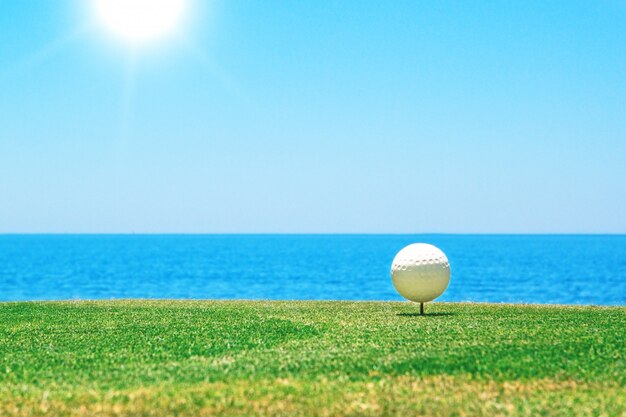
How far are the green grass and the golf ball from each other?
27.8 inches

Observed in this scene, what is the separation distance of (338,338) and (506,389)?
216 inches

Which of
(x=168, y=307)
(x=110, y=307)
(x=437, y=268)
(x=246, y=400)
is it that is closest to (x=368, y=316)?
(x=437, y=268)

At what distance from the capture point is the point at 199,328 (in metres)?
18.5

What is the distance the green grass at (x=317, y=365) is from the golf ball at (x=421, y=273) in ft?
2.31

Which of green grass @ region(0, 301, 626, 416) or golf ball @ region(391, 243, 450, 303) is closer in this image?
green grass @ region(0, 301, 626, 416)

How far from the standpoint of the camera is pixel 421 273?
68.7 feet

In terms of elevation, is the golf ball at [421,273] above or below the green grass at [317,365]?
above

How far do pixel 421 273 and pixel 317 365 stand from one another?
8336mm

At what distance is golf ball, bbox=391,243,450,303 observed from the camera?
21.0 metres

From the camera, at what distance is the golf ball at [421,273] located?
828 inches

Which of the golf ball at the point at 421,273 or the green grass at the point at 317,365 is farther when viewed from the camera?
the golf ball at the point at 421,273

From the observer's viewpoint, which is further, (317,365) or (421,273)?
(421,273)

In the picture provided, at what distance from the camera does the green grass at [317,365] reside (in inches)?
414

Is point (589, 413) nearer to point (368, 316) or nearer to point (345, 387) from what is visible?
point (345, 387)
